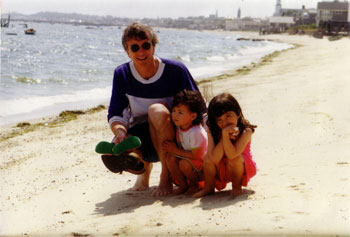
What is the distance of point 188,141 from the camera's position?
10.8ft

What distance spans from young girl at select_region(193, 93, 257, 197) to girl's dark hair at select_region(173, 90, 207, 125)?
0.12 meters

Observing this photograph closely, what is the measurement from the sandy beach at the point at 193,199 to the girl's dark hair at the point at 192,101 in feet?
1.85

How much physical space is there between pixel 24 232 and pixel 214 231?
126cm

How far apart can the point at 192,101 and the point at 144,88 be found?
438mm

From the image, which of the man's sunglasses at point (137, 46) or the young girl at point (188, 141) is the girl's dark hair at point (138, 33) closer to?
the man's sunglasses at point (137, 46)

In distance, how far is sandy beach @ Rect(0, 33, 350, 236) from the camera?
8.30 feet

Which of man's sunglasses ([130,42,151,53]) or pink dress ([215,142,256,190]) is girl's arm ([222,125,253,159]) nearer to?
pink dress ([215,142,256,190])

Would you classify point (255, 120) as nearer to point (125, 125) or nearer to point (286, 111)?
point (286, 111)

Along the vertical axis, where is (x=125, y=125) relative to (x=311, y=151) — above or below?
above

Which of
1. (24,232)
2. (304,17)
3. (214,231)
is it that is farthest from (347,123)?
(304,17)

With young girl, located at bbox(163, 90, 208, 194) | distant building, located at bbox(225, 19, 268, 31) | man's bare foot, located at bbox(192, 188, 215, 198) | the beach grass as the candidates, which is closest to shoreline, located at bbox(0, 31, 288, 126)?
the beach grass

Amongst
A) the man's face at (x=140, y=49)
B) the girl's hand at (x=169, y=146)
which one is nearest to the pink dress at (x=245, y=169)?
the girl's hand at (x=169, y=146)

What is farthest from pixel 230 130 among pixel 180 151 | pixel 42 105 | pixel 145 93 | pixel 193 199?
pixel 42 105

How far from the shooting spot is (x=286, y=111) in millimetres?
6434
